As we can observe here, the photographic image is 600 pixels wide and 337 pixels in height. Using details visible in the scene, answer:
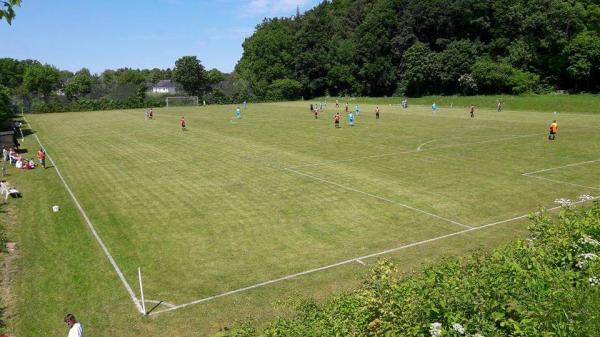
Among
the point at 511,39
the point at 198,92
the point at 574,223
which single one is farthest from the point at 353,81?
the point at 574,223

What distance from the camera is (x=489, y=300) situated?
22.3ft

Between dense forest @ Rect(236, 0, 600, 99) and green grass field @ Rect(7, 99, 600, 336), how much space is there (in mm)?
52420

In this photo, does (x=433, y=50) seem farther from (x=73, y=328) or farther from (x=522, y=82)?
(x=73, y=328)

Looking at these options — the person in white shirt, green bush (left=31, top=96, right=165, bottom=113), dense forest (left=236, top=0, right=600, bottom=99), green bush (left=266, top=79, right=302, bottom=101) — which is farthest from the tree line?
the person in white shirt

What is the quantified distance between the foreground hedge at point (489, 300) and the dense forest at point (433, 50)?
86.8 meters

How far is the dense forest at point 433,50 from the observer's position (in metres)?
86.6

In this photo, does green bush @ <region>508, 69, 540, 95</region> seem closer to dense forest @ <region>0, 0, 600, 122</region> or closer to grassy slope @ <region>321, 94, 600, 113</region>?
dense forest @ <region>0, 0, 600, 122</region>

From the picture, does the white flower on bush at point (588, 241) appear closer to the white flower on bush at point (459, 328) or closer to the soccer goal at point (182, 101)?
the white flower on bush at point (459, 328)

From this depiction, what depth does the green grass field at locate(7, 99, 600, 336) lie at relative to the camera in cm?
1356

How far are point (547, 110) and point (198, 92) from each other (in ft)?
308

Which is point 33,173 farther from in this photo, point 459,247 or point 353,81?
point 353,81

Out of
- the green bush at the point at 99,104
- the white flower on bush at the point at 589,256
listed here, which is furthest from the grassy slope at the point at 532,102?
the white flower on bush at the point at 589,256

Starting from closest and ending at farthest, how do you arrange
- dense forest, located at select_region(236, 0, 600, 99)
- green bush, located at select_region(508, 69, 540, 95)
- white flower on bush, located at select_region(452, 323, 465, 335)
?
white flower on bush, located at select_region(452, 323, 465, 335), green bush, located at select_region(508, 69, 540, 95), dense forest, located at select_region(236, 0, 600, 99)

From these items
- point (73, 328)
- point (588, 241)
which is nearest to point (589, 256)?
point (588, 241)
